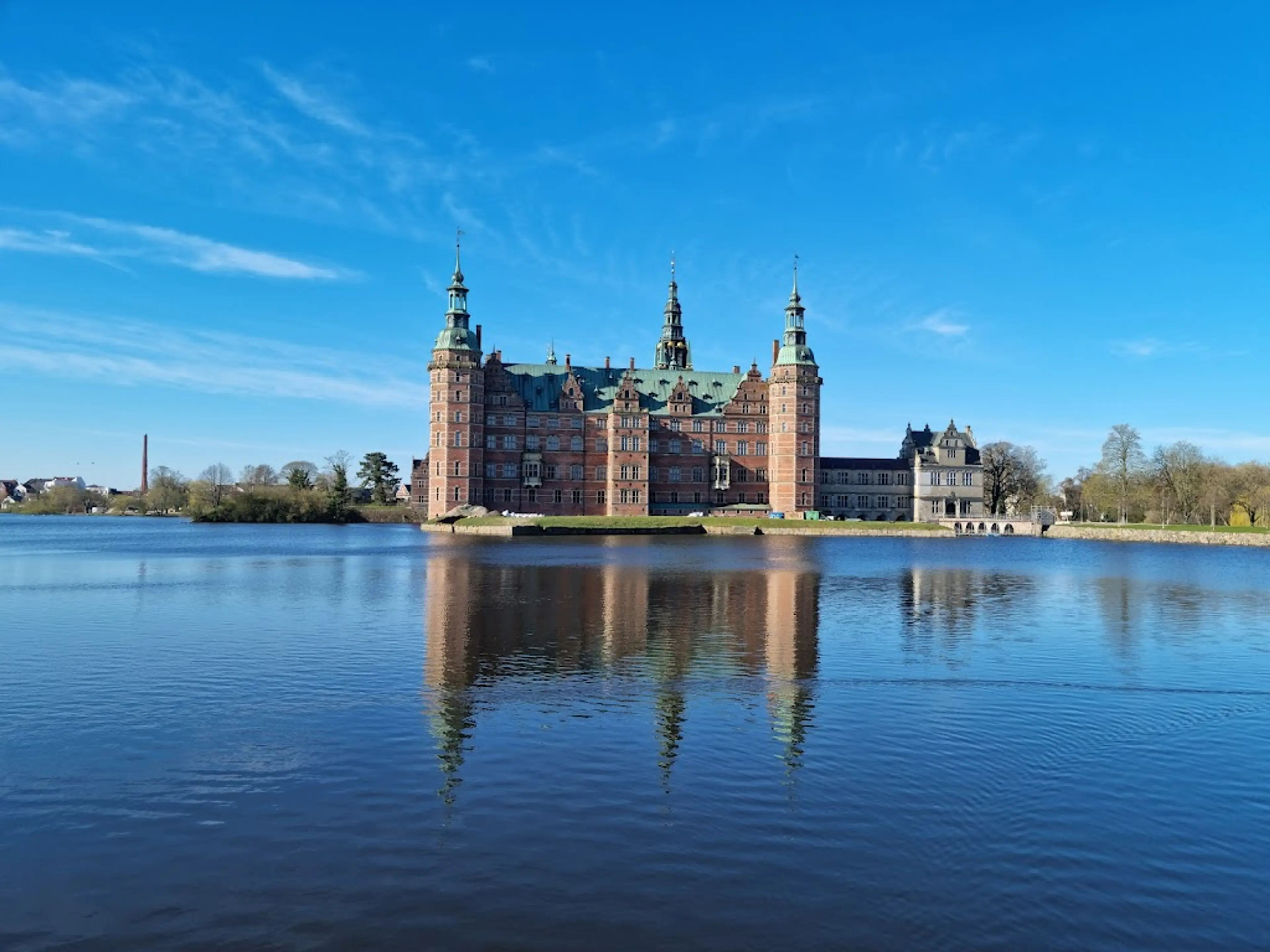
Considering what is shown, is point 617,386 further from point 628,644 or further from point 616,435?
point 628,644

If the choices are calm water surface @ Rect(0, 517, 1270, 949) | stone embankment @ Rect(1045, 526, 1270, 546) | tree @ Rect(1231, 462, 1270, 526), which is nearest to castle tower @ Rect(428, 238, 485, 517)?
stone embankment @ Rect(1045, 526, 1270, 546)

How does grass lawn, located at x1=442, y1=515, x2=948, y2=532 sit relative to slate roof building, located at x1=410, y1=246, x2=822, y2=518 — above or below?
below

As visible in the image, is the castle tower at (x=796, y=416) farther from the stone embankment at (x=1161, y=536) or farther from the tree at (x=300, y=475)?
the tree at (x=300, y=475)

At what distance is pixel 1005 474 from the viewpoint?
110 metres

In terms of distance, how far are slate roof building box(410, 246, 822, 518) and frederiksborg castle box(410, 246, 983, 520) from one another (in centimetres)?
12

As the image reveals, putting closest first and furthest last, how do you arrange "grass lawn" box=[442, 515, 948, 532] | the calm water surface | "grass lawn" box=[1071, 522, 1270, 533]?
the calm water surface < "grass lawn" box=[442, 515, 948, 532] < "grass lawn" box=[1071, 522, 1270, 533]

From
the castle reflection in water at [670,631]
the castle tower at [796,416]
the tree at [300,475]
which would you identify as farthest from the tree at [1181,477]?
the tree at [300,475]

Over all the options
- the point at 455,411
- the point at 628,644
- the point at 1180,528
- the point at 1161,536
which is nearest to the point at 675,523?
the point at 455,411

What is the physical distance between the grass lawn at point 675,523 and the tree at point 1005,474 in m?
28.7

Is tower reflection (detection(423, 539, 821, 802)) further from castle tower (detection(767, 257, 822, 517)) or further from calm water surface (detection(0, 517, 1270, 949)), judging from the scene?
castle tower (detection(767, 257, 822, 517))

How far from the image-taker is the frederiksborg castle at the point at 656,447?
8912 cm

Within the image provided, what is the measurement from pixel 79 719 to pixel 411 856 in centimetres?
758

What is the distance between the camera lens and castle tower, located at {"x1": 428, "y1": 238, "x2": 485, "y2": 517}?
3479 inches

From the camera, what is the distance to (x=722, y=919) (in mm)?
7520
